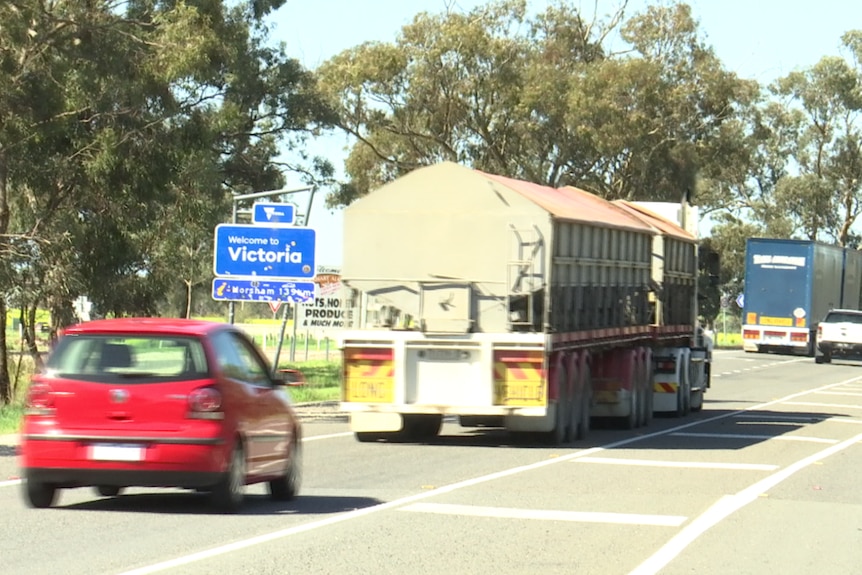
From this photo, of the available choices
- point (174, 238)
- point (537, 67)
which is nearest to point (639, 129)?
point (537, 67)

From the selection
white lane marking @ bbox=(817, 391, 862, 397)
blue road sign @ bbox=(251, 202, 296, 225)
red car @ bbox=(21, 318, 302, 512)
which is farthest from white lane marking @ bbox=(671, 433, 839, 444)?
white lane marking @ bbox=(817, 391, 862, 397)

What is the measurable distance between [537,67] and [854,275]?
846 inches

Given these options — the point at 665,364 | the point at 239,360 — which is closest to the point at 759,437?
the point at 665,364

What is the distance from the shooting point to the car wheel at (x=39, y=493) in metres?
12.4

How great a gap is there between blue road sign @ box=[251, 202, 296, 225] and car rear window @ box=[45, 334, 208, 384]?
1376 cm

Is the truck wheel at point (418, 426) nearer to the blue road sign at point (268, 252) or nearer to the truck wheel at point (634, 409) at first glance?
the truck wheel at point (634, 409)

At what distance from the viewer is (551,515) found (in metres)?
13.1

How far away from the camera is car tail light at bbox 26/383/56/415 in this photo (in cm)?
1211

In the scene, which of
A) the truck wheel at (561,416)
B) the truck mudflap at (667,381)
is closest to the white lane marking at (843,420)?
the truck mudflap at (667,381)

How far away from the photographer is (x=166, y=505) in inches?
521

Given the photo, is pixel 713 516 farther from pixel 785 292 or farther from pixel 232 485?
pixel 785 292

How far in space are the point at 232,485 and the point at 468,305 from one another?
836cm

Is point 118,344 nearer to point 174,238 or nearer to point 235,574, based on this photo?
point 235,574

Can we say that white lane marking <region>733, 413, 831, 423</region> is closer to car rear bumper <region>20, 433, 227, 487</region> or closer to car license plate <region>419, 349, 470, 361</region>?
car license plate <region>419, 349, 470, 361</region>
